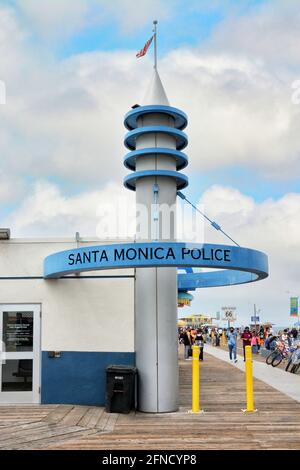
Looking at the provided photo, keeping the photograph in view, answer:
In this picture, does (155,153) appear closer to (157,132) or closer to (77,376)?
(157,132)

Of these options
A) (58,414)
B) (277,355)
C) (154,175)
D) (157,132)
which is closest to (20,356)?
(58,414)

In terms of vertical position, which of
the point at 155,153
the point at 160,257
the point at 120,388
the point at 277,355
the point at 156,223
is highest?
the point at 155,153

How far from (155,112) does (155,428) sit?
21.9 feet

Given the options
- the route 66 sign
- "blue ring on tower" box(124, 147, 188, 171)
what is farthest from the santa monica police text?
the route 66 sign

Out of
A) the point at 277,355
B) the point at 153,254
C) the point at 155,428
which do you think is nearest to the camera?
the point at 155,428

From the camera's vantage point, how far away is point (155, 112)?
1283cm

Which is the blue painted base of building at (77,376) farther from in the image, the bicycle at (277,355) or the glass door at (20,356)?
the bicycle at (277,355)

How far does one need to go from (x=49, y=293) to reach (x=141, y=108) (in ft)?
14.9

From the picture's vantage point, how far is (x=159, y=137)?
12789 mm

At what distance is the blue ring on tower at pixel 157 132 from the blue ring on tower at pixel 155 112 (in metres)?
0.38

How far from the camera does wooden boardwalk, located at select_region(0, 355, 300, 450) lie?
8961 mm

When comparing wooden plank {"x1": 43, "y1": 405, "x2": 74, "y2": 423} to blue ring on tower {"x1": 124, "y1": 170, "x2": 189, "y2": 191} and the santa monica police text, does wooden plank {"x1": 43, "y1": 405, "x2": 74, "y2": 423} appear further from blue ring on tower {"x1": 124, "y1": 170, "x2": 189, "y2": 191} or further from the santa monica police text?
blue ring on tower {"x1": 124, "y1": 170, "x2": 189, "y2": 191}
